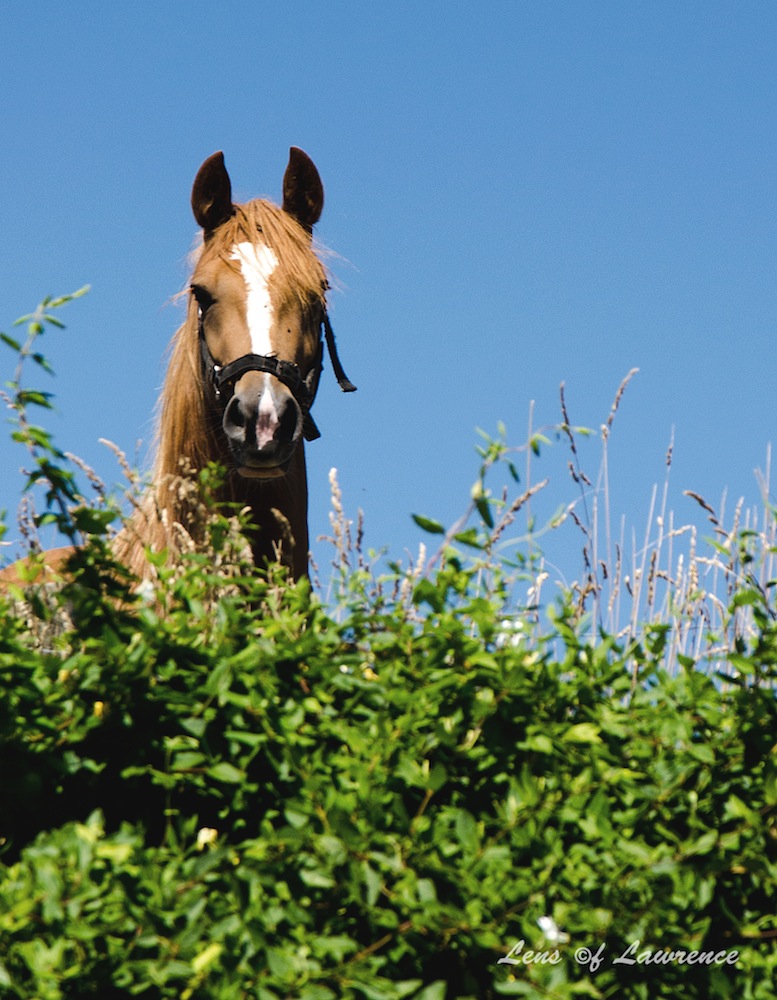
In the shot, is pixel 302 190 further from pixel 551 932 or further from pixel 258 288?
pixel 551 932

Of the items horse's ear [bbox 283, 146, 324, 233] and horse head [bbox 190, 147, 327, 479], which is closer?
horse head [bbox 190, 147, 327, 479]

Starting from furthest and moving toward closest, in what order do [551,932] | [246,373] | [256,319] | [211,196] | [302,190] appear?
[302,190]
[211,196]
[256,319]
[246,373]
[551,932]

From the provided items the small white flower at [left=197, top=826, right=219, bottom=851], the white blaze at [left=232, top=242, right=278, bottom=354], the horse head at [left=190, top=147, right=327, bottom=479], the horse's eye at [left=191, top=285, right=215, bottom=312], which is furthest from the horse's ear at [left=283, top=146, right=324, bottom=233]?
the small white flower at [left=197, top=826, right=219, bottom=851]

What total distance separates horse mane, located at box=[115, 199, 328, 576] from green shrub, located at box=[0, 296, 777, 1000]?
1.96 meters

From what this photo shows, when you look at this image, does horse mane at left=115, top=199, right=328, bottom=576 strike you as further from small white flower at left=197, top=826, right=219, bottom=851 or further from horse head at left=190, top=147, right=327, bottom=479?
small white flower at left=197, top=826, right=219, bottom=851

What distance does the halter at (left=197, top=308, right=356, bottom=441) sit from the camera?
4.65m

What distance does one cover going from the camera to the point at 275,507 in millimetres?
4891

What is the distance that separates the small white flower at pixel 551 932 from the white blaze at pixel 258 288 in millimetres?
2846

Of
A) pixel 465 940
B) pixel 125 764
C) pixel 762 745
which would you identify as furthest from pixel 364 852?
pixel 762 745

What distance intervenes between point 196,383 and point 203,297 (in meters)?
0.34

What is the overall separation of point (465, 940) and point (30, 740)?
94 centimetres

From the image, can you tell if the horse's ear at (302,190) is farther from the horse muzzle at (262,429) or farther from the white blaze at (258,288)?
the horse muzzle at (262,429)

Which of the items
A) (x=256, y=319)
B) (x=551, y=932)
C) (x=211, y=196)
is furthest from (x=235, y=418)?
(x=551, y=932)

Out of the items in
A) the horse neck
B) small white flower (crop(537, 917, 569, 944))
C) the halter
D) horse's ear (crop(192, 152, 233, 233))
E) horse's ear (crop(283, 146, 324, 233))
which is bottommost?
small white flower (crop(537, 917, 569, 944))
